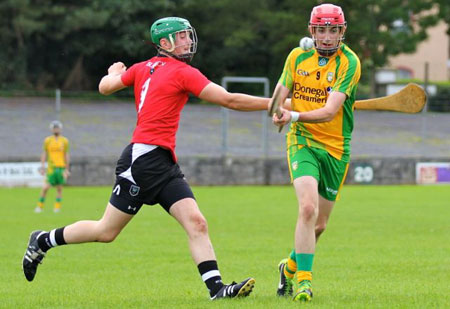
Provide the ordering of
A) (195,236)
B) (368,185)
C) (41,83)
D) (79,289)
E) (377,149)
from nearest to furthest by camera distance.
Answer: (195,236) → (79,289) → (368,185) → (377,149) → (41,83)

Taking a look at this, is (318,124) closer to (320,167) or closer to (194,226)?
(320,167)

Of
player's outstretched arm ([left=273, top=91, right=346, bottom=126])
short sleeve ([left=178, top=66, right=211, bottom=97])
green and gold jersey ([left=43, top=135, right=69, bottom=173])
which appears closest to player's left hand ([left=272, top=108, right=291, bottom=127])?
player's outstretched arm ([left=273, top=91, right=346, bottom=126])

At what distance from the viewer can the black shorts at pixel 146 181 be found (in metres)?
7.09

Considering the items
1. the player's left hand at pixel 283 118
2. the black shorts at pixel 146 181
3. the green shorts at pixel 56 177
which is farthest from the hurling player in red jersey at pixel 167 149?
the green shorts at pixel 56 177

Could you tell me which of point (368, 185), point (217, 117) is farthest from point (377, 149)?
point (217, 117)

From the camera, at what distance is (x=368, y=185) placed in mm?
28047

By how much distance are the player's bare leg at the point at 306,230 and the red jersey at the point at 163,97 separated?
112cm

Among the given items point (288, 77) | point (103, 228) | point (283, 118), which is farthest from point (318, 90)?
point (103, 228)

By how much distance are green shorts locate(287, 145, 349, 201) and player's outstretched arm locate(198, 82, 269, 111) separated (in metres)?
0.64

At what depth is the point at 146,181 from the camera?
280 inches

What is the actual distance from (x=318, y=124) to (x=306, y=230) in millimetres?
929

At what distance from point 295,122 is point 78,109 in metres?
21.9

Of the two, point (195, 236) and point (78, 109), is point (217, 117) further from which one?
point (195, 236)

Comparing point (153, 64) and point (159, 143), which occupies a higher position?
point (153, 64)
